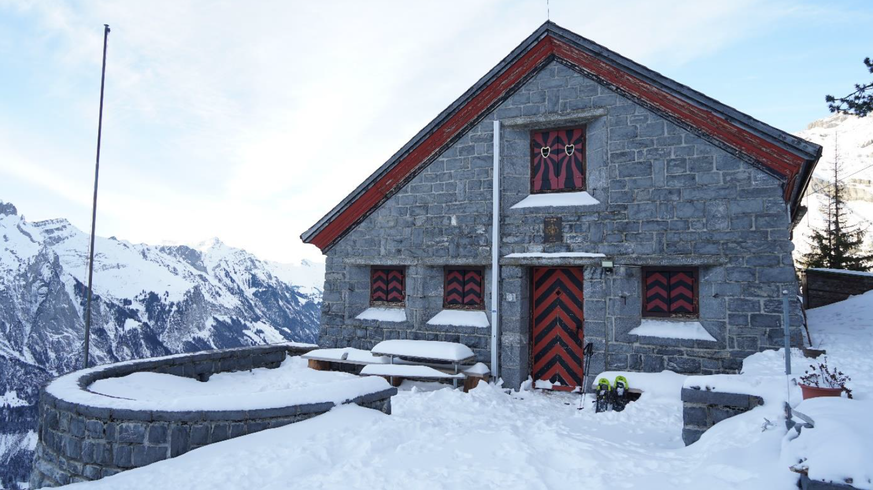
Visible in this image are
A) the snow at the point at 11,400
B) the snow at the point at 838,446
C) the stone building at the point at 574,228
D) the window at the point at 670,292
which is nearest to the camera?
the snow at the point at 838,446

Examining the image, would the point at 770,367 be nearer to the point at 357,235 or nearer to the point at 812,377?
the point at 812,377

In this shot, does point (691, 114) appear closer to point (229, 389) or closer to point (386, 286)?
point (386, 286)

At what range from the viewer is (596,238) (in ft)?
29.3

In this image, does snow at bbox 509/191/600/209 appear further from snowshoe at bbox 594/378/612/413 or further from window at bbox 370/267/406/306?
snowshoe at bbox 594/378/612/413

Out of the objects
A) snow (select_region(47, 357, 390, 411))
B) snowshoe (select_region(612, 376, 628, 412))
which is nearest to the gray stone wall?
snowshoe (select_region(612, 376, 628, 412))

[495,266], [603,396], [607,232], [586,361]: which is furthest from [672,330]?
[495,266]

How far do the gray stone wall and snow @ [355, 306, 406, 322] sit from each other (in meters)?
0.17

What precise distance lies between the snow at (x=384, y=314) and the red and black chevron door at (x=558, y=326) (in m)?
2.84

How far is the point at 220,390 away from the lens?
8.94 meters

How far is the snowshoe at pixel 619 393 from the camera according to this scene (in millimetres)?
7535

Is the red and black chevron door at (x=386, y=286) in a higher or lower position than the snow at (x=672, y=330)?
higher

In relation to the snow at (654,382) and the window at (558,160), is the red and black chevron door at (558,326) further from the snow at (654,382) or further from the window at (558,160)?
the window at (558,160)

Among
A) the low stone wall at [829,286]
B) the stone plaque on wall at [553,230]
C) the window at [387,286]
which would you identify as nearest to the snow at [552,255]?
the stone plaque on wall at [553,230]

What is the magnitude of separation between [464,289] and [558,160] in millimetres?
3193
